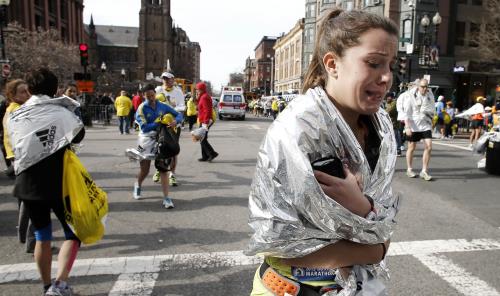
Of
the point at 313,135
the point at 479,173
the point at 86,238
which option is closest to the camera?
the point at 313,135

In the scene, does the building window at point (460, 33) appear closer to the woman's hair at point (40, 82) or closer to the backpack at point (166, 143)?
the backpack at point (166, 143)

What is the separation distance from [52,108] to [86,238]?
41.7 inches

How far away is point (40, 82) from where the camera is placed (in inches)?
125

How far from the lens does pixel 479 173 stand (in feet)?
29.2

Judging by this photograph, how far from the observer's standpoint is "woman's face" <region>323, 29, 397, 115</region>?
1379mm

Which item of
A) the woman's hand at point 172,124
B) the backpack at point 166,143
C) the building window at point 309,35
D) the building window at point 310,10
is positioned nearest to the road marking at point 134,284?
the backpack at point 166,143

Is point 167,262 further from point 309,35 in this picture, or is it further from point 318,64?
point 309,35

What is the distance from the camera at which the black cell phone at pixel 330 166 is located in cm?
132

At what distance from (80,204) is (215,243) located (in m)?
1.85

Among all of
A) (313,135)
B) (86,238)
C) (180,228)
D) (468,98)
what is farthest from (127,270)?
(468,98)

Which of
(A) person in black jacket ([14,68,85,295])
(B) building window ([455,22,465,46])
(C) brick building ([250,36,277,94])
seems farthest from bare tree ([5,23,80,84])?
(C) brick building ([250,36,277,94])

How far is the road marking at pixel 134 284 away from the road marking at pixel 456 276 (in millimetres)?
2610

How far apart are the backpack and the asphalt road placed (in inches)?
31.9

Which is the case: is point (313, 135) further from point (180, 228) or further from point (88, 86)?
point (88, 86)
